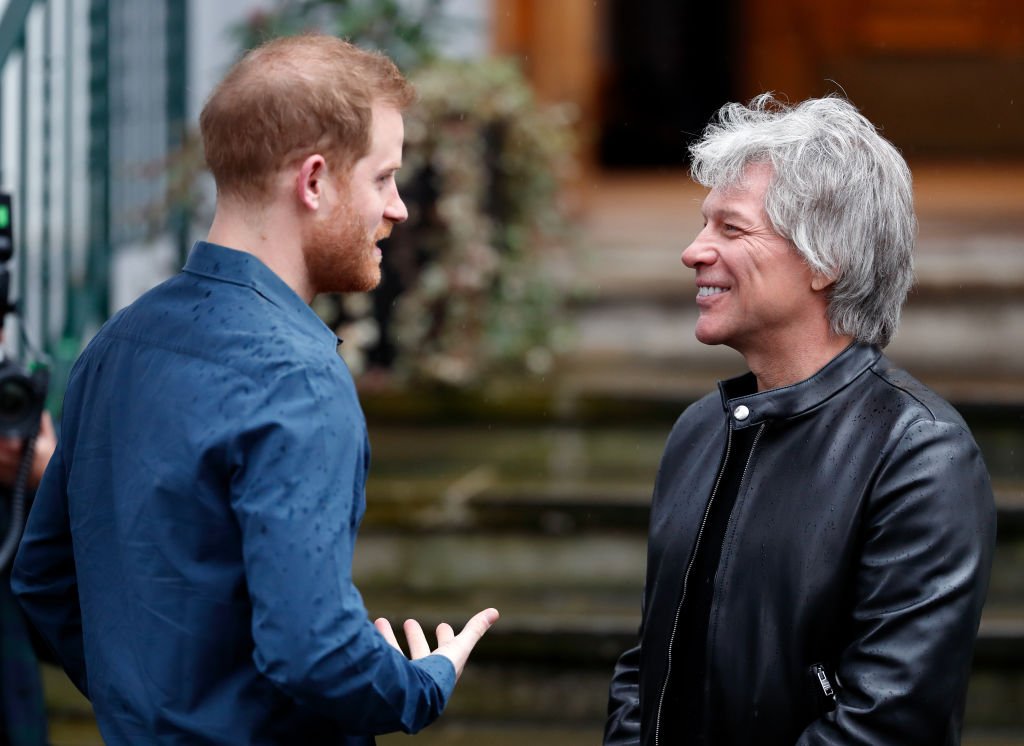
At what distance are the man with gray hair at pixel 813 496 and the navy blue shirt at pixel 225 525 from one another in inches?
18.0

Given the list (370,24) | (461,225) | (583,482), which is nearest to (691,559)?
(583,482)

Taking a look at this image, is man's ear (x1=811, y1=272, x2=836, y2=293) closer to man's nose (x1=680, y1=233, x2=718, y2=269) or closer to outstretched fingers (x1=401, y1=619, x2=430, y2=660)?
man's nose (x1=680, y1=233, x2=718, y2=269)

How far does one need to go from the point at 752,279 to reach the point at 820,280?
0.30 ft

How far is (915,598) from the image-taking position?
5.65 feet

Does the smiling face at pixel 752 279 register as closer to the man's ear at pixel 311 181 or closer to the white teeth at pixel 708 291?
the white teeth at pixel 708 291

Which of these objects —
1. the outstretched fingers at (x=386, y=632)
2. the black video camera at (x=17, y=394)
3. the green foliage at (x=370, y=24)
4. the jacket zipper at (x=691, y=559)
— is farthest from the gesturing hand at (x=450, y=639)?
the green foliage at (x=370, y=24)

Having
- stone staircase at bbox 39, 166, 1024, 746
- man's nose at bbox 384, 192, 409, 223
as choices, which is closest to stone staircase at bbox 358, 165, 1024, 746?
stone staircase at bbox 39, 166, 1024, 746

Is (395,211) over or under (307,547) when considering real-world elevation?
over

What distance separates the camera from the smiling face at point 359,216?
1569mm

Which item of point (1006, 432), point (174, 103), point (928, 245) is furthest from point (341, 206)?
point (928, 245)

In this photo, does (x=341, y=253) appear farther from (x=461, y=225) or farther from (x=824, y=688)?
(x=461, y=225)

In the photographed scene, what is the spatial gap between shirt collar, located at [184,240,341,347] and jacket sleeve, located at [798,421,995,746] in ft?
2.40

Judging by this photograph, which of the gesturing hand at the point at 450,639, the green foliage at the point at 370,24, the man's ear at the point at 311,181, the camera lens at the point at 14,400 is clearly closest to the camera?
the man's ear at the point at 311,181

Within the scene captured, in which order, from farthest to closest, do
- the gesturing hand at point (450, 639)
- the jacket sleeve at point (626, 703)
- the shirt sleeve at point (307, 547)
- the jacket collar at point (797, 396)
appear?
the jacket sleeve at point (626, 703) < the jacket collar at point (797, 396) < the gesturing hand at point (450, 639) < the shirt sleeve at point (307, 547)
